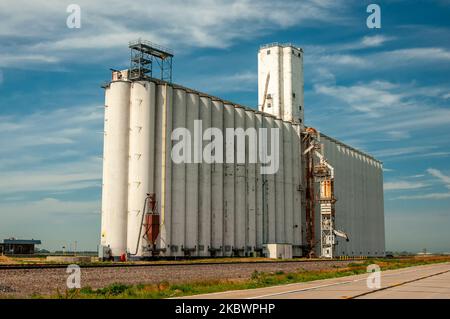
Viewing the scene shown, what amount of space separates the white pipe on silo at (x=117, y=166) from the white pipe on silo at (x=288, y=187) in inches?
1113

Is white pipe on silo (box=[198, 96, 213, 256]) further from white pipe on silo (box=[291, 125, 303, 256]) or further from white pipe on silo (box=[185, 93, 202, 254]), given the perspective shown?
white pipe on silo (box=[291, 125, 303, 256])

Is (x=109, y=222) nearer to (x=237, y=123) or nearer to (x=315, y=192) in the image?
(x=237, y=123)

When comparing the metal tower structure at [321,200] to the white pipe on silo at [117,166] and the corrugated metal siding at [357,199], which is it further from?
the white pipe on silo at [117,166]

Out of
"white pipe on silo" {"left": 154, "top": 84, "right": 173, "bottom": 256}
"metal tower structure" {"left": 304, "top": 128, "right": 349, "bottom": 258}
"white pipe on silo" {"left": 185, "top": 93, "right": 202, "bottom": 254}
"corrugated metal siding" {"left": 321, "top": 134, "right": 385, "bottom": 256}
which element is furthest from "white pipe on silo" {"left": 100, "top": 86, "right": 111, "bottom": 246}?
"corrugated metal siding" {"left": 321, "top": 134, "right": 385, "bottom": 256}

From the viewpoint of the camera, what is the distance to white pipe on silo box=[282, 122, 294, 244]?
76.9 meters

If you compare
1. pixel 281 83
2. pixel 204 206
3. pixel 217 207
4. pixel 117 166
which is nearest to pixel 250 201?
pixel 217 207

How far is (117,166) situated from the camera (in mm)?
57438

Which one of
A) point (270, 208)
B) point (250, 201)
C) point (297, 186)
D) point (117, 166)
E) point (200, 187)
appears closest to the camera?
point (117, 166)

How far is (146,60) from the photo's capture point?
6216cm

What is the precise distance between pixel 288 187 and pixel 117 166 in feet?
98.1

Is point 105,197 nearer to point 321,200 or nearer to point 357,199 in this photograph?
point 321,200

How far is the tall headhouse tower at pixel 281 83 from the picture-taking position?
86.7 m

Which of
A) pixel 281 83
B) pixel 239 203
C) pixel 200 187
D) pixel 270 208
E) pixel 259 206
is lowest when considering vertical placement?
pixel 270 208
